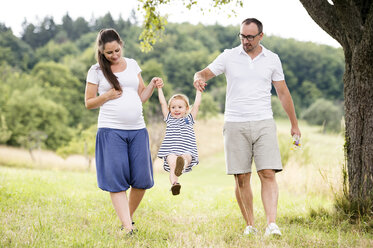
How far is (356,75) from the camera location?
4.91 metres

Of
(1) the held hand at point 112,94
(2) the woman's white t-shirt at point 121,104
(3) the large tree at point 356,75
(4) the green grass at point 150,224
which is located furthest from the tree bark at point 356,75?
(1) the held hand at point 112,94

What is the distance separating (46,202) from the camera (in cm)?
586

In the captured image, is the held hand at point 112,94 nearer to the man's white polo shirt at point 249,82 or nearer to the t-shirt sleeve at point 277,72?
the man's white polo shirt at point 249,82

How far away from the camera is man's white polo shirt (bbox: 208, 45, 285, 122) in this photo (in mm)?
4203

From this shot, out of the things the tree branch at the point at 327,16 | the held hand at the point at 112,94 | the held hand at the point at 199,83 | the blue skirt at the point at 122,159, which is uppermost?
the tree branch at the point at 327,16

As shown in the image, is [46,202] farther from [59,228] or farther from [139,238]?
[139,238]

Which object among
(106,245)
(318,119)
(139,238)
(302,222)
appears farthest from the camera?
(318,119)

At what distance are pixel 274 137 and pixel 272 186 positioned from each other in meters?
0.51

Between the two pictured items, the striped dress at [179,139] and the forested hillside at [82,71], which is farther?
the forested hillside at [82,71]

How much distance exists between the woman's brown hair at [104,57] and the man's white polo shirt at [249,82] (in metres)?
1.10

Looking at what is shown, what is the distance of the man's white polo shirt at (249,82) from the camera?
4.20 meters

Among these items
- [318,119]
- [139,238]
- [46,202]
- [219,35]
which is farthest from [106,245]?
[219,35]

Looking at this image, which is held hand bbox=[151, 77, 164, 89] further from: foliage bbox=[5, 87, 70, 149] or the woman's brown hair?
foliage bbox=[5, 87, 70, 149]

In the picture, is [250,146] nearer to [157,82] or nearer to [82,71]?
→ [157,82]
